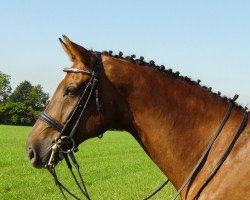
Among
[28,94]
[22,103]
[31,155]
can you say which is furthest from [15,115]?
[31,155]

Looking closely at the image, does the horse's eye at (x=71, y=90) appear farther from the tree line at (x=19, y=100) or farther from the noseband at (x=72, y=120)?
the tree line at (x=19, y=100)

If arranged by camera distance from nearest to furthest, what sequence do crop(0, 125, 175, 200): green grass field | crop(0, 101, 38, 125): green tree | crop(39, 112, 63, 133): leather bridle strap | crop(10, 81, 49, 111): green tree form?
1. crop(39, 112, 63, 133): leather bridle strap
2. crop(0, 125, 175, 200): green grass field
3. crop(0, 101, 38, 125): green tree
4. crop(10, 81, 49, 111): green tree

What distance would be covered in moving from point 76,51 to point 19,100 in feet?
529

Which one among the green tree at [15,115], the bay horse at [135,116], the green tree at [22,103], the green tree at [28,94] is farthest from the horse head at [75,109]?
the green tree at [28,94]

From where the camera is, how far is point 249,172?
421 centimetres

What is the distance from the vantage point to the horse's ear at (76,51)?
4.62 m

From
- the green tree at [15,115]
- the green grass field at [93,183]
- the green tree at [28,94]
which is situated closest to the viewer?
the green grass field at [93,183]

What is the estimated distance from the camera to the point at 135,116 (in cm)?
474

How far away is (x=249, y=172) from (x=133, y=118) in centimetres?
127

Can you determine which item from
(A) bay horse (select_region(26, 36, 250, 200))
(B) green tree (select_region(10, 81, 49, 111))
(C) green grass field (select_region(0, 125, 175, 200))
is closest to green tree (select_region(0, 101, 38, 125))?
(B) green tree (select_region(10, 81, 49, 111))

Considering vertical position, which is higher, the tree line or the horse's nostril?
the horse's nostril

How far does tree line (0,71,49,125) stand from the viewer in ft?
410

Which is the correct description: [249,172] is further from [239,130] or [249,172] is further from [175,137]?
[175,137]

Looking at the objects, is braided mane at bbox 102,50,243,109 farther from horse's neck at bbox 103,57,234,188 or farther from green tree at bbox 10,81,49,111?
green tree at bbox 10,81,49,111
